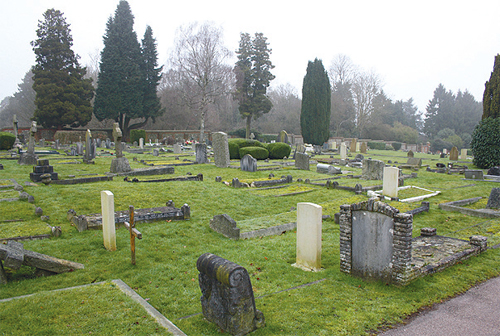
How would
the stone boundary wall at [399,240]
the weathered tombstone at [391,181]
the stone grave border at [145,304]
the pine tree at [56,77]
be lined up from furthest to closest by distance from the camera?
the pine tree at [56,77]
the weathered tombstone at [391,181]
the stone boundary wall at [399,240]
the stone grave border at [145,304]

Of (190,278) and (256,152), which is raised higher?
(256,152)

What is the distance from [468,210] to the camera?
1081cm

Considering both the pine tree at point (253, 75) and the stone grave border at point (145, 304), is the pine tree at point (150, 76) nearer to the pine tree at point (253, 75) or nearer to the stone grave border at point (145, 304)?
the pine tree at point (253, 75)

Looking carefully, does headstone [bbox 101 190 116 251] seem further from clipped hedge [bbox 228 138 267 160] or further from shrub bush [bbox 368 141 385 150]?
shrub bush [bbox 368 141 385 150]

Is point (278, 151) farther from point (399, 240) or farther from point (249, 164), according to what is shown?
point (399, 240)

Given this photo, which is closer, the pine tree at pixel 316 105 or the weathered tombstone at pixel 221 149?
the weathered tombstone at pixel 221 149

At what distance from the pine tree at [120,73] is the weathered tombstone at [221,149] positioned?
27811 mm

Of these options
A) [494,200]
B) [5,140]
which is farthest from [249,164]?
[5,140]

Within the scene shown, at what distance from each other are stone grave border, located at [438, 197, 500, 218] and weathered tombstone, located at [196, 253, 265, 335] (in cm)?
919

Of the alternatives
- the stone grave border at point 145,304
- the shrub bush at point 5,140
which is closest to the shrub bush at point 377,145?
the shrub bush at point 5,140

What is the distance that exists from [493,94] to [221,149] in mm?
19314

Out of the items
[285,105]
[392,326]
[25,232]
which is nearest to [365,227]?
[392,326]

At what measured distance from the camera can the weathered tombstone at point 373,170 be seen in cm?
1723

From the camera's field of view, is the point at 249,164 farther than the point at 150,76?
No
